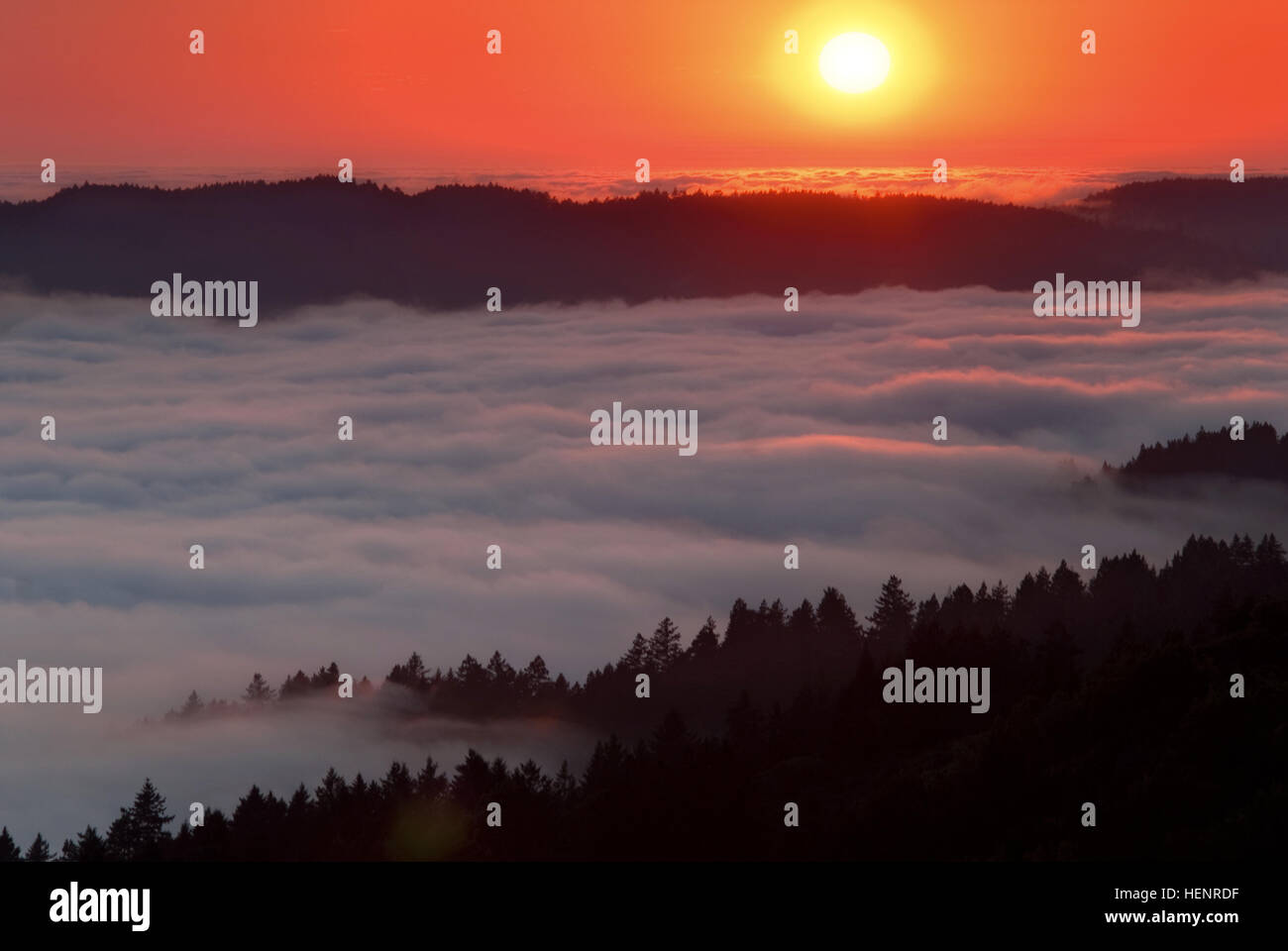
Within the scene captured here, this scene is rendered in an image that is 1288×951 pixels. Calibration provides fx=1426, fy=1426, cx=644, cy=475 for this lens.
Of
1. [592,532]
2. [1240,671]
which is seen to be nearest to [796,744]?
[1240,671]

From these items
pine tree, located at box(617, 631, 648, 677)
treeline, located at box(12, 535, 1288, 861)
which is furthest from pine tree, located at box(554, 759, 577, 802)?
pine tree, located at box(617, 631, 648, 677)

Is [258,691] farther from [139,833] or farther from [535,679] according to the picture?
[139,833]

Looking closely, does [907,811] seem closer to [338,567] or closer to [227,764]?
[227,764]

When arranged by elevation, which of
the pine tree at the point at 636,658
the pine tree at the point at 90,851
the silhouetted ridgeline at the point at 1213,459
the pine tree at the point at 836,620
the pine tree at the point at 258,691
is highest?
the silhouetted ridgeline at the point at 1213,459

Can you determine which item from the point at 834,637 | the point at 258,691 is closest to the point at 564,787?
the point at 834,637

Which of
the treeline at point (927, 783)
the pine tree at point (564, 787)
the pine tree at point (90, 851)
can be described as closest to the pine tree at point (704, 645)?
the treeline at point (927, 783)

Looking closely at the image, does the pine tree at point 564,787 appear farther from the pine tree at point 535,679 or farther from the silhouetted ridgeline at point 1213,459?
the silhouetted ridgeline at point 1213,459
